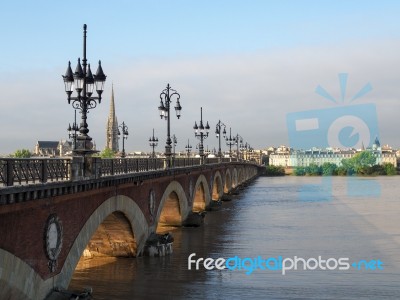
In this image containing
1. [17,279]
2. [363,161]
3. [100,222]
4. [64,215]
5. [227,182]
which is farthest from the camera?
[363,161]

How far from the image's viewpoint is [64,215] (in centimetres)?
1719

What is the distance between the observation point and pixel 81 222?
18.9 m

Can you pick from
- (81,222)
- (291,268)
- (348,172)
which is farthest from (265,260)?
(348,172)

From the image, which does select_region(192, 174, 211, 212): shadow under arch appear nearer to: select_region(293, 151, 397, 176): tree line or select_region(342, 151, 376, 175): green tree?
select_region(293, 151, 397, 176): tree line

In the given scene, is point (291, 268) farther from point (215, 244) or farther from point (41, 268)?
point (41, 268)

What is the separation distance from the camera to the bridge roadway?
44.6ft

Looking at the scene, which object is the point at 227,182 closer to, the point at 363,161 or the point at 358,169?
the point at 358,169

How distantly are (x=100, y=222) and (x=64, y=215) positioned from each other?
13.4ft

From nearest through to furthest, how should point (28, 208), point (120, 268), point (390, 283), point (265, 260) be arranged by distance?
point (28, 208), point (390, 283), point (120, 268), point (265, 260)

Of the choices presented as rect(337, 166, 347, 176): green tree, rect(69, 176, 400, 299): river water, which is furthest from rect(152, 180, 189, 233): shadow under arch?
rect(337, 166, 347, 176): green tree

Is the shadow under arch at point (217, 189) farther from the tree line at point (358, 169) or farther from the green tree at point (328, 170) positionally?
the green tree at point (328, 170)

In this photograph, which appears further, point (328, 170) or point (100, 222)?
point (328, 170)

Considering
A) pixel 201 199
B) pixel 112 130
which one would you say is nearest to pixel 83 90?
pixel 201 199

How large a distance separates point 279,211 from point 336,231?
55.0 ft
